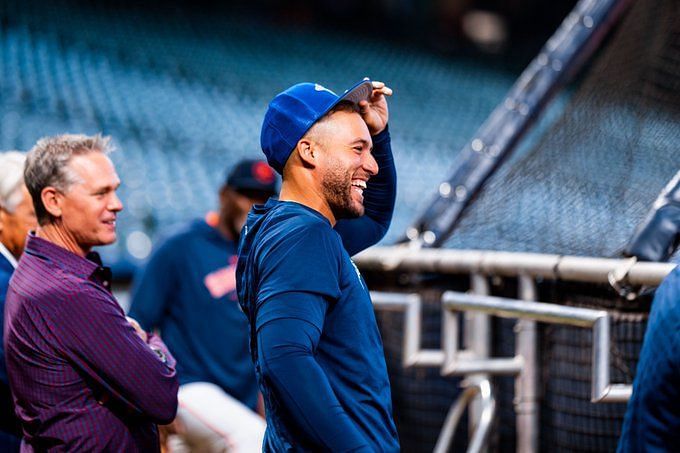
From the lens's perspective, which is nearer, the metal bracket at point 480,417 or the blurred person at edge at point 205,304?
the metal bracket at point 480,417

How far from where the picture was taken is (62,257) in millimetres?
2059

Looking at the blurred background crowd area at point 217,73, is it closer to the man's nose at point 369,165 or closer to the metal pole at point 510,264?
the metal pole at point 510,264

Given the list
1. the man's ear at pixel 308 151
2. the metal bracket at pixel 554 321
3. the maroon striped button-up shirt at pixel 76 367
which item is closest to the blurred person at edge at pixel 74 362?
the maroon striped button-up shirt at pixel 76 367

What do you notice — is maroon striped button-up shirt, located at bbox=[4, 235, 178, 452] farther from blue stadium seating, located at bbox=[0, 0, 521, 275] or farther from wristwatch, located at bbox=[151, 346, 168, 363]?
blue stadium seating, located at bbox=[0, 0, 521, 275]

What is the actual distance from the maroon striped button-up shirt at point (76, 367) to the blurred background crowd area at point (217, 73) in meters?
4.87

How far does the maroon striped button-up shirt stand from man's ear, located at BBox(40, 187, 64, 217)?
0.15 metres

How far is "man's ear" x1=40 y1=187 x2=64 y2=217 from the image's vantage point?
2.11m

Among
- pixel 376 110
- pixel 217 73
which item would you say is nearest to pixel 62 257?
pixel 376 110

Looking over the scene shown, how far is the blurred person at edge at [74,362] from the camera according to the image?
1.95m

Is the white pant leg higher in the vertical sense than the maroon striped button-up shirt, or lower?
lower

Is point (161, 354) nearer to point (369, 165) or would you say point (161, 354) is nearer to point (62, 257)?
point (62, 257)

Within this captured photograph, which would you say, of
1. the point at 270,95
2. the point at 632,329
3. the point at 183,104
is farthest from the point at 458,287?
the point at 270,95

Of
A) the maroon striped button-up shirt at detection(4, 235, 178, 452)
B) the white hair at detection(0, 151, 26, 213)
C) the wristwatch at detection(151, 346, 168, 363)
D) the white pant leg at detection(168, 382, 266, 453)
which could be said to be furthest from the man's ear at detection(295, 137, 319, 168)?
the white pant leg at detection(168, 382, 266, 453)

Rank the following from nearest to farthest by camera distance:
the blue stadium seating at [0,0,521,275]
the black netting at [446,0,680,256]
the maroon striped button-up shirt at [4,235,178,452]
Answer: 1. the maroon striped button-up shirt at [4,235,178,452]
2. the black netting at [446,0,680,256]
3. the blue stadium seating at [0,0,521,275]
